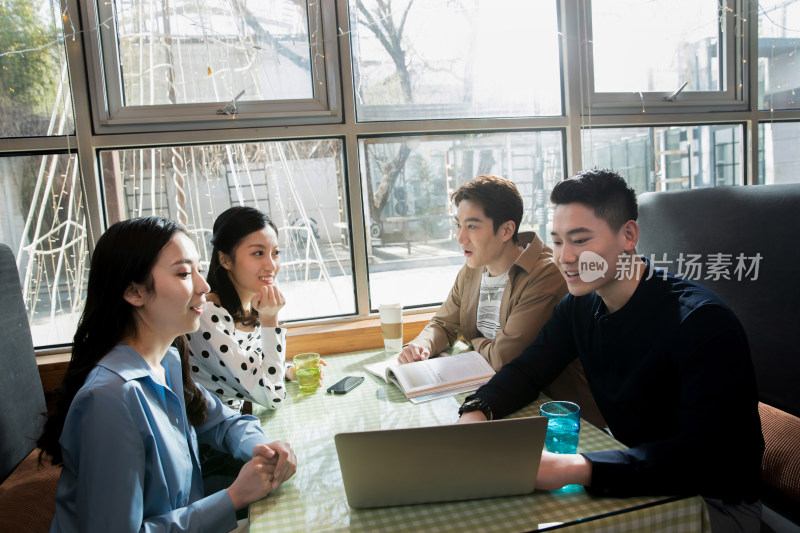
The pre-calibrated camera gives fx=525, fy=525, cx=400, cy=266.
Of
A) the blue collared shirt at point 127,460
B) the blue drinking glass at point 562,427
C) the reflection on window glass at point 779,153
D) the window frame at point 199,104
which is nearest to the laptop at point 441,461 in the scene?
the blue drinking glass at point 562,427

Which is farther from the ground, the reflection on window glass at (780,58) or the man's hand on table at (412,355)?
the reflection on window glass at (780,58)

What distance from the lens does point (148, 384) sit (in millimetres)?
1002

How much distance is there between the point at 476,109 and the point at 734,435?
1.77 metres

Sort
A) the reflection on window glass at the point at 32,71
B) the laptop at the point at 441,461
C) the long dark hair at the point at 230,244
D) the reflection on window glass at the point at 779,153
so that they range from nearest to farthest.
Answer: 1. the laptop at the point at 441,461
2. the long dark hair at the point at 230,244
3. the reflection on window glass at the point at 32,71
4. the reflection on window glass at the point at 779,153

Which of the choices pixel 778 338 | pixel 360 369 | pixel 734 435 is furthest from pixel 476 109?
pixel 734 435

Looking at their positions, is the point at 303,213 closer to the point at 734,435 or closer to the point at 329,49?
the point at 329,49

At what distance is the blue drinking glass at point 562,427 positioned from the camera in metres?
1.04

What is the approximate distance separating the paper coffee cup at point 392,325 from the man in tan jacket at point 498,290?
9cm

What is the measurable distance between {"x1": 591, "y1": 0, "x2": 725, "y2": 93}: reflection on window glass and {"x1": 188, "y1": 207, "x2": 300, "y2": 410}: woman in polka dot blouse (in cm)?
178

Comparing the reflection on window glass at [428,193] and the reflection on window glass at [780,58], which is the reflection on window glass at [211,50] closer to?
the reflection on window glass at [428,193]

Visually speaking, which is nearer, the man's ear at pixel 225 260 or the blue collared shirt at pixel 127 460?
the blue collared shirt at pixel 127 460

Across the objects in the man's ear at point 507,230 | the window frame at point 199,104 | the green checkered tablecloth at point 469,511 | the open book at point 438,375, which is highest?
the window frame at point 199,104

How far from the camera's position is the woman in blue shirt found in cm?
85

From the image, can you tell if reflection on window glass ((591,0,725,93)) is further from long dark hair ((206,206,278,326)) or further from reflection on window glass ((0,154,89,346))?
reflection on window glass ((0,154,89,346))
